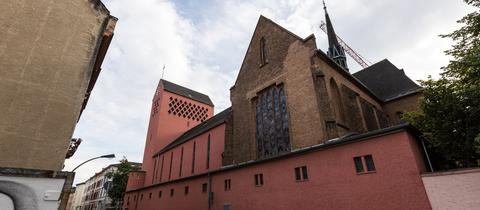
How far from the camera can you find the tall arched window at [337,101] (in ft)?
44.8

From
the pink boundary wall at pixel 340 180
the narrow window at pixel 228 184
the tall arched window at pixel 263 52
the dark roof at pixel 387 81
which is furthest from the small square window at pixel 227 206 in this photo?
the dark roof at pixel 387 81

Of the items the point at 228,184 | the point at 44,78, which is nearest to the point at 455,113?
the point at 228,184

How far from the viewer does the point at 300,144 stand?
43.5 ft

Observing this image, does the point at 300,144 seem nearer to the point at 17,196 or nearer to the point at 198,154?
the point at 198,154

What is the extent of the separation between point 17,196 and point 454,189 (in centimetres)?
1224

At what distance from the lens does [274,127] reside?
1574 centimetres

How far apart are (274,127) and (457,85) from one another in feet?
30.7

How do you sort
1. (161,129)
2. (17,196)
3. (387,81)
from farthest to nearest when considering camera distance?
1. (161,129)
2. (387,81)
3. (17,196)

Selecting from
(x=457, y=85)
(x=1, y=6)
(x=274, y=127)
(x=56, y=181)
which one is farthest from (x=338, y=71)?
(x=1, y=6)

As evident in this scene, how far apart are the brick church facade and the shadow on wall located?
9.22 metres

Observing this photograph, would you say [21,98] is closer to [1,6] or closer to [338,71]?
[1,6]

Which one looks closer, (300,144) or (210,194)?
(300,144)

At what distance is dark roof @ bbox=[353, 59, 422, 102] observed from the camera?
67.1 feet

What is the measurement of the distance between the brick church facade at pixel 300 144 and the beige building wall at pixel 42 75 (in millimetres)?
9343
